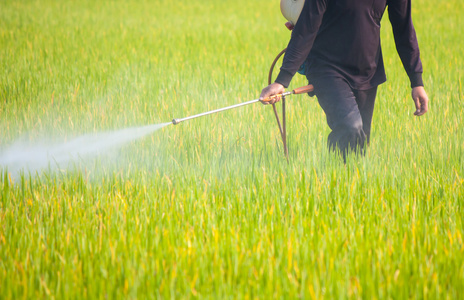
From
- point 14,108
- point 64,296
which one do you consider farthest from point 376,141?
point 14,108

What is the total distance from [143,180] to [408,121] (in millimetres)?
2496

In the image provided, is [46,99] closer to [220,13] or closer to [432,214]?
[432,214]

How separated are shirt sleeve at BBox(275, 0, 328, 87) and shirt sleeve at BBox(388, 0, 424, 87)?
0.55 m

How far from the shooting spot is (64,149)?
12.3 ft

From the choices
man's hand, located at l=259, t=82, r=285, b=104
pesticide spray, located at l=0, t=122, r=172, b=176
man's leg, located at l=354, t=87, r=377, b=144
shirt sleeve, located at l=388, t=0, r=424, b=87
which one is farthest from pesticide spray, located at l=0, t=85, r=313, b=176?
shirt sleeve, located at l=388, t=0, r=424, b=87

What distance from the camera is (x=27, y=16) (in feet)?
36.2

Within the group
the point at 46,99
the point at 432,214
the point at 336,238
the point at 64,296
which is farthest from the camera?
the point at 46,99

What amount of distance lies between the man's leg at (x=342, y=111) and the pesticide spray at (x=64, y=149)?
115 cm

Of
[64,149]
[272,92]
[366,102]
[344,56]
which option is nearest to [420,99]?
[366,102]

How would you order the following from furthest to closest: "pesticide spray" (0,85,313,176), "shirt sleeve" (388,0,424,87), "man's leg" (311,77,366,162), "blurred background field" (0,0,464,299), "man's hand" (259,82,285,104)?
"pesticide spray" (0,85,313,176) → "shirt sleeve" (388,0,424,87) → "man's leg" (311,77,366,162) → "man's hand" (259,82,285,104) → "blurred background field" (0,0,464,299)

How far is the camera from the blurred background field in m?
1.93

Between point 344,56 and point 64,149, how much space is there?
2125mm

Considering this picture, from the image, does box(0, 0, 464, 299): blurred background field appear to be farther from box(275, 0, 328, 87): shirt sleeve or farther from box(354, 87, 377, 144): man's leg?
box(275, 0, 328, 87): shirt sleeve

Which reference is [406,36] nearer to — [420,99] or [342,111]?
[420,99]
